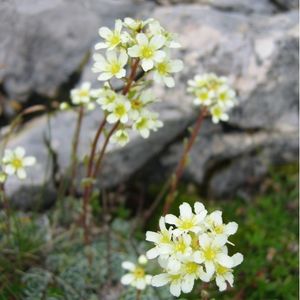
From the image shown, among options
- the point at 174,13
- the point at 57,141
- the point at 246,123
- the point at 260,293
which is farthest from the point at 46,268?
the point at 174,13

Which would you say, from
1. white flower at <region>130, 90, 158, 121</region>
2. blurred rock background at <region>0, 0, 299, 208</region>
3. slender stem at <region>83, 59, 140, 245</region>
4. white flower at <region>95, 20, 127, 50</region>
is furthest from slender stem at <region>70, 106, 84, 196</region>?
white flower at <region>95, 20, 127, 50</region>

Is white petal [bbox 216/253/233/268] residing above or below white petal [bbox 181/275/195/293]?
above

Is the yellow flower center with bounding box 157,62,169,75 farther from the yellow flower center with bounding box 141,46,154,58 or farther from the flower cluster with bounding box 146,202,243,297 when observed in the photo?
the flower cluster with bounding box 146,202,243,297

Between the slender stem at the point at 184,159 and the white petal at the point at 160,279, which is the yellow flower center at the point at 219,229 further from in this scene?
the slender stem at the point at 184,159

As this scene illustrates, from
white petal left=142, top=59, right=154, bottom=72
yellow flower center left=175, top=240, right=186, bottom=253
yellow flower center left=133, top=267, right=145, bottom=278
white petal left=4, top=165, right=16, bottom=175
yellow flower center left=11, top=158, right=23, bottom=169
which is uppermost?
white petal left=142, top=59, right=154, bottom=72

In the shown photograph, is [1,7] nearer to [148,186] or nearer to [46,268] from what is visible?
[148,186]

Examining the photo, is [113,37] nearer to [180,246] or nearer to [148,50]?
[148,50]

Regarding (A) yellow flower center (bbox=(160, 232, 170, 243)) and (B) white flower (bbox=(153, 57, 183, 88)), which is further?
(B) white flower (bbox=(153, 57, 183, 88))
